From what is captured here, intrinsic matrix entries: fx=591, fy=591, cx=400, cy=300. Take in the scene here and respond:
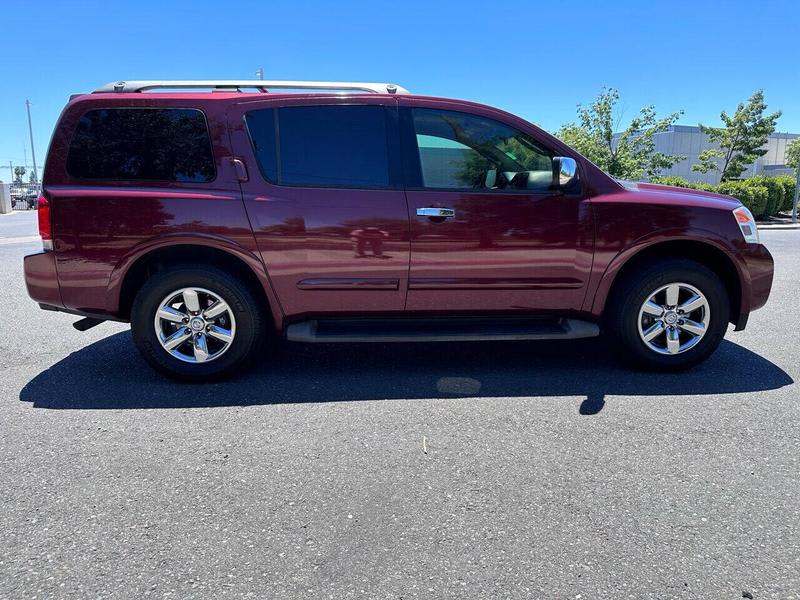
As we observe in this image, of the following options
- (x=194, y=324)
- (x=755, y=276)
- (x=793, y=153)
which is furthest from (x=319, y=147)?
(x=793, y=153)

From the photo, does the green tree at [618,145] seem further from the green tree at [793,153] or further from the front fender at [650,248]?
the green tree at [793,153]

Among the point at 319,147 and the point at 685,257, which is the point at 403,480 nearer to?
the point at 319,147

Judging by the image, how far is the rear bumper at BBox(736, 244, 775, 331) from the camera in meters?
4.29

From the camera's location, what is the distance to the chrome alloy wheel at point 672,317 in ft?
14.0

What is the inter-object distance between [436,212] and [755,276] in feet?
7.86

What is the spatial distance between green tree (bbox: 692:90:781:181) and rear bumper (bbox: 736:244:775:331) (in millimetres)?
31589

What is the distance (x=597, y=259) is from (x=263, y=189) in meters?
2.38

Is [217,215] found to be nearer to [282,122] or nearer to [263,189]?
[263,189]

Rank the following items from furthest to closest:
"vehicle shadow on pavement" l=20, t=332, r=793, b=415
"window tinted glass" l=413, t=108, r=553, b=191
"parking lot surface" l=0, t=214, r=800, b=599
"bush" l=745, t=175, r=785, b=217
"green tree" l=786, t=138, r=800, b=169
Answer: "green tree" l=786, t=138, r=800, b=169
"bush" l=745, t=175, r=785, b=217
"window tinted glass" l=413, t=108, r=553, b=191
"vehicle shadow on pavement" l=20, t=332, r=793, b=415
"parking lot surface" l=0, t=214, r=800, b=599

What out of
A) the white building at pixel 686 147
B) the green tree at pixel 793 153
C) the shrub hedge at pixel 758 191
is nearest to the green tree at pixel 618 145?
the shrub hedge at pixel 758 191

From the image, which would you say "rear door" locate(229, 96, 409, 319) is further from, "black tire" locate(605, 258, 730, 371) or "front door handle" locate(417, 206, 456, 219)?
"black tire" locate(605, 258, 730, 371)

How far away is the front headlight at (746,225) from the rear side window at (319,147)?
2.58 meters

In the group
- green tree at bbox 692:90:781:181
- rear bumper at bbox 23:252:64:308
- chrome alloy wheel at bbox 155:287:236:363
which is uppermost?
green tree at bbox 692:90:781:181

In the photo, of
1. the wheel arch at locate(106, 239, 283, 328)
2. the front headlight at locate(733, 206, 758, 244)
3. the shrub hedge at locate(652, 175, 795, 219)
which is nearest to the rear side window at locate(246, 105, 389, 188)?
the wheel arch at locate(106, 239, 283, 328)
